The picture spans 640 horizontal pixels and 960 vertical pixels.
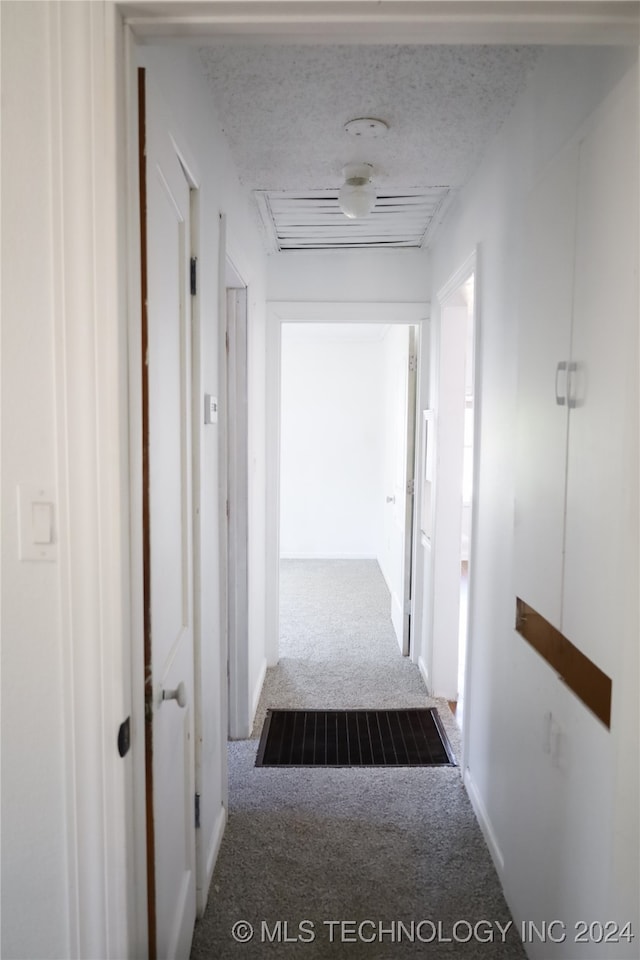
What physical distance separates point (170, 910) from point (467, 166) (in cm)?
270

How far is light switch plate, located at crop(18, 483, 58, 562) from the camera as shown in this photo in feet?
3.16

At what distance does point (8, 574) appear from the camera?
98cm

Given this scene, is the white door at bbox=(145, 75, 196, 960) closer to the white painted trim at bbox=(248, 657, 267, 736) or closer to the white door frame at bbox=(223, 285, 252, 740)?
the white door frame at bbox=(223, 285, 252, 740)

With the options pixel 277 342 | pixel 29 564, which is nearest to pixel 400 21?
pixel 29 564

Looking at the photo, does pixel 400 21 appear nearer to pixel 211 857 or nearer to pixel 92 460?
pixel 92 460

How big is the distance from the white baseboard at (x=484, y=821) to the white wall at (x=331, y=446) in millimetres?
4258

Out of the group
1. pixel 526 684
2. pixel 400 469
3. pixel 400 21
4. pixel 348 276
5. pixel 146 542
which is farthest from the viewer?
pixel 400 469

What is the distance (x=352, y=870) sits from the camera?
2.08 metres

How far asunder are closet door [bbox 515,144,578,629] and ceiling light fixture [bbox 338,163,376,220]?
0.95 meters

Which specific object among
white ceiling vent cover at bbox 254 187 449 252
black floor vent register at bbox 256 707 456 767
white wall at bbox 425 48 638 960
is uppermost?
white ceiling vent cover at bbox 254 187 449 252

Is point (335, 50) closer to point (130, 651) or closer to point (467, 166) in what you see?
point (467, 166)

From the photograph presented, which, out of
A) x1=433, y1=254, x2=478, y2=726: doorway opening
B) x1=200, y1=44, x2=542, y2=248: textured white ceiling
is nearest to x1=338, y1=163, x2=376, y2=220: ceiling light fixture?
x1=200, y1=44, x2=542, y2=248: textured white ceiling

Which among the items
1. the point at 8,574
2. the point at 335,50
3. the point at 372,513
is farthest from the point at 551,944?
the point at 372,513

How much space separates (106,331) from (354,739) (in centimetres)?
257
